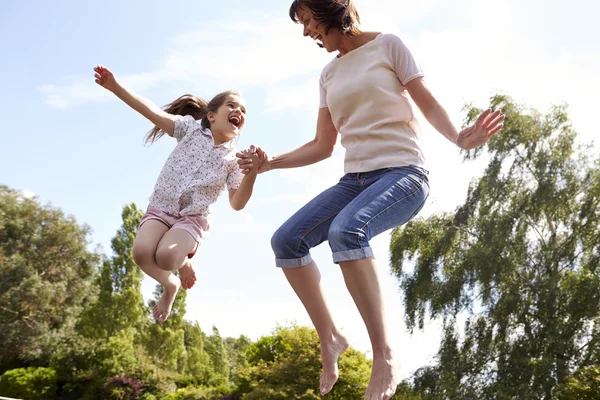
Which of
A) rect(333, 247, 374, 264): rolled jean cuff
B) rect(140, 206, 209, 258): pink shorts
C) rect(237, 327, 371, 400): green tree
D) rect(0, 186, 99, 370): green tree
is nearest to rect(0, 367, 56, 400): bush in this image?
rect(0, 186, 99, 370): green tree

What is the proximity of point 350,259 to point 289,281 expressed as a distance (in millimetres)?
597

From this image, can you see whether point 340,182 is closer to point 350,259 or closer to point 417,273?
point 350,259

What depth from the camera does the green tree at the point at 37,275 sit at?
27.6 metres

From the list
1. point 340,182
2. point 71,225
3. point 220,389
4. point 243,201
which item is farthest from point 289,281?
point 71,225

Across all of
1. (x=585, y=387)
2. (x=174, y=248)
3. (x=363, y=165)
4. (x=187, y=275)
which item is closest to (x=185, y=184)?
(x=174, y=248)

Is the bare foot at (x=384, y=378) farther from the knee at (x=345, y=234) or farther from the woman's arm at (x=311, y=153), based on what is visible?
the woman's arm at (x=311, y=153)

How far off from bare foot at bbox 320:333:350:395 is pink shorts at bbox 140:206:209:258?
127 cm

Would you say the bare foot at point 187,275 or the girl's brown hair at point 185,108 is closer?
the bare foot at point 187,275

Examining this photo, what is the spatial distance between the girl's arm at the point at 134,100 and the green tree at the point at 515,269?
1471 cm

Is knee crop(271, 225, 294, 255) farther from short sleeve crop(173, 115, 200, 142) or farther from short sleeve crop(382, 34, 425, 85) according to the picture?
short sleeve crop(173, 115, 200, 142)

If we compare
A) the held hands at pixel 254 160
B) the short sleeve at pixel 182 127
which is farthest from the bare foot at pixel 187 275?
the held hands at pixel 254 160

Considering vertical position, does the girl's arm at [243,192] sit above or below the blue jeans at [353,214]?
above

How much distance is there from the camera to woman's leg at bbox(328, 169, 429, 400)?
8.55ft

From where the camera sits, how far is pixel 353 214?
2.66 metres
